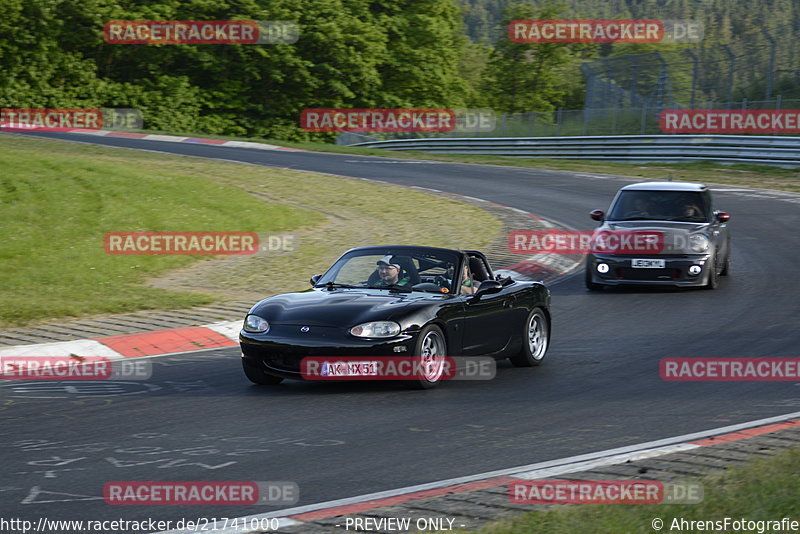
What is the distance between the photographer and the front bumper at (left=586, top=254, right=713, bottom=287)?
1548cm

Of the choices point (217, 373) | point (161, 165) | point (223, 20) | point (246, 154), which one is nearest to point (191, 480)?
point (217, 373)

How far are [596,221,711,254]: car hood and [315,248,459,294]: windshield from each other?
6.32m

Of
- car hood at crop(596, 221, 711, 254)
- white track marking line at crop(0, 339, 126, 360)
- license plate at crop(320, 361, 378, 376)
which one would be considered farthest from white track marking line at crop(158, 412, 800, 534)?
car hood at crop(596, 221, 711, 254)

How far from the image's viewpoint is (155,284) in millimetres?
15094

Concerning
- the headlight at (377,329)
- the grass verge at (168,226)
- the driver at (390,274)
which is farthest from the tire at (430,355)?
the grass verge at (168,226)

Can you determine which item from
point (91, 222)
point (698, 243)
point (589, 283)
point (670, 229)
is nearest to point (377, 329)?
point (589, 283)

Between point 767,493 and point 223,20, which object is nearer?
point 767,493

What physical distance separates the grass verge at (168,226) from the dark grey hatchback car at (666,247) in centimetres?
393

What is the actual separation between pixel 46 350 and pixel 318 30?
53.6m

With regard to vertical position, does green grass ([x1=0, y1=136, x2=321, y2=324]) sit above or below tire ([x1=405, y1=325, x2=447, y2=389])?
above

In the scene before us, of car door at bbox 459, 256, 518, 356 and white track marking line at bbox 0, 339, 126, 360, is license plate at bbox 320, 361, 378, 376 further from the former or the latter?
white track marking line at bbox 0, 339, 126, 360

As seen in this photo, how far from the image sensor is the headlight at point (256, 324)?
9.13 m

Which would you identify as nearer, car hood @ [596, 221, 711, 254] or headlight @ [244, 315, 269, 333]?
headlight @ [244, 315, 269, 333]

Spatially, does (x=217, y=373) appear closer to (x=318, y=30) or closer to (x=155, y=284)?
(x=155, y=284)
